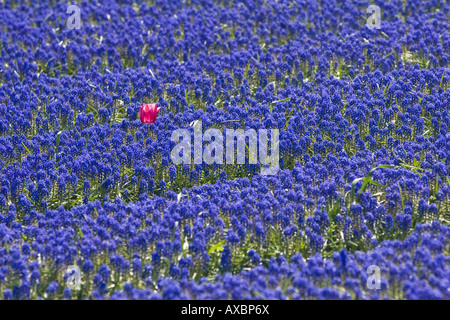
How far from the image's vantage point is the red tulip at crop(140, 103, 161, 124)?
8.89 metres

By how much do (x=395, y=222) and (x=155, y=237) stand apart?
7.56 feet

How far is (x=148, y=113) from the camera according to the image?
8.89 m

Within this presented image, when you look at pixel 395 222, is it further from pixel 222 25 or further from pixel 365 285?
pixel 222 25

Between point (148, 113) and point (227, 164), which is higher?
point (148, 113)

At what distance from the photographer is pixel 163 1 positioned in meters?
14.2

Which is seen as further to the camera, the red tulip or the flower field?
the red tulip

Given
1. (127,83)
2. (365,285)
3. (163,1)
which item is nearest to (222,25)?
(163,1)

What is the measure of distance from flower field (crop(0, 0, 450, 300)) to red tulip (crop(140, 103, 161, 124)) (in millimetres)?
14

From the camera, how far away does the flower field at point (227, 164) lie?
6.24 metres

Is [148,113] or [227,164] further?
[148,113]

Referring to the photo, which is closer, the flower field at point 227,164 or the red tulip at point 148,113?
the flower field at point 227,164

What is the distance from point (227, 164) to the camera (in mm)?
8203

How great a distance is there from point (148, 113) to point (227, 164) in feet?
4.44

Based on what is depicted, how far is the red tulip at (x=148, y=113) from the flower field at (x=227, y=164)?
1cm
